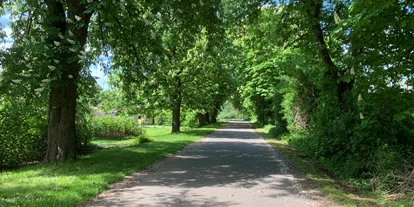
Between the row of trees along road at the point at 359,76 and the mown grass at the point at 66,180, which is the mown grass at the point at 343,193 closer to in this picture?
the row of trees along road at the point at 359,76

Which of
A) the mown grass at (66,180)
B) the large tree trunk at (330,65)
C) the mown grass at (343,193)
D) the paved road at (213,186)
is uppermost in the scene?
the large tree trunk at (330,65)

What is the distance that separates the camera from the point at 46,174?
876cm

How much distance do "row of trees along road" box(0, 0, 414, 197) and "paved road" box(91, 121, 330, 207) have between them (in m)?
2.07

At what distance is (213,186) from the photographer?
757 cm

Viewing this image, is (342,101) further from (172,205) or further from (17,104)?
(17,104)

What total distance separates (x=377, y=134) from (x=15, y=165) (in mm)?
11538

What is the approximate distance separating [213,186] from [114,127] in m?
19.0

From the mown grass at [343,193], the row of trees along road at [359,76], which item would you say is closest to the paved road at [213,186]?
the mown grass at [343,193]

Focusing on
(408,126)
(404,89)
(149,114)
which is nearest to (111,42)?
(404,89)

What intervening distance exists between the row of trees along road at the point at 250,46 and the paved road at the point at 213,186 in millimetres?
2069

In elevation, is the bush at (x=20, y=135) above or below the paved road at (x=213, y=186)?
above

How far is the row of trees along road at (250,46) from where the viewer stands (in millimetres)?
7668

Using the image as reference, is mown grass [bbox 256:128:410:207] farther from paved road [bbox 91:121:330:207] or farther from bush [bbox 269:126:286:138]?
bush [bbox 269:126:286:138]

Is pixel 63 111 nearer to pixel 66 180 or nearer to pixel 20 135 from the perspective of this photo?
pixel 20 135
